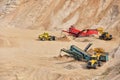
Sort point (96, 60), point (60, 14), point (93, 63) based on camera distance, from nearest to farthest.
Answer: point (93, 63) → point (96, 60) → point (60, 14)

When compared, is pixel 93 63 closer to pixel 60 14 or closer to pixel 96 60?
pixel 96 60

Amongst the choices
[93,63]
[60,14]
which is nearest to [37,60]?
[93,63]

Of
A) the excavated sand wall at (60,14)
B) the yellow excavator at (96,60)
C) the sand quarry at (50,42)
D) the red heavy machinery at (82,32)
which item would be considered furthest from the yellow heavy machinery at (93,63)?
the excavated sand wall at (60,14)

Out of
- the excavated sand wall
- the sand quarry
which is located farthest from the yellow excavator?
the excavated sand wall

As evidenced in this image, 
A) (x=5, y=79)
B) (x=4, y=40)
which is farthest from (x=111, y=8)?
(x=5, y=79)

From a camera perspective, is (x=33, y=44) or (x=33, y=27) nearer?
(x=33, y=44)

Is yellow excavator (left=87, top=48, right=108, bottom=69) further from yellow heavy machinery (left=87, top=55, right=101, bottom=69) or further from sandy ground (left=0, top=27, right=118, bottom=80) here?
sandy ground (left=0, top=27, right=118, bottom=80)

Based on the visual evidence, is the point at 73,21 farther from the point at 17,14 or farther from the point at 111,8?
the point at 17,14
